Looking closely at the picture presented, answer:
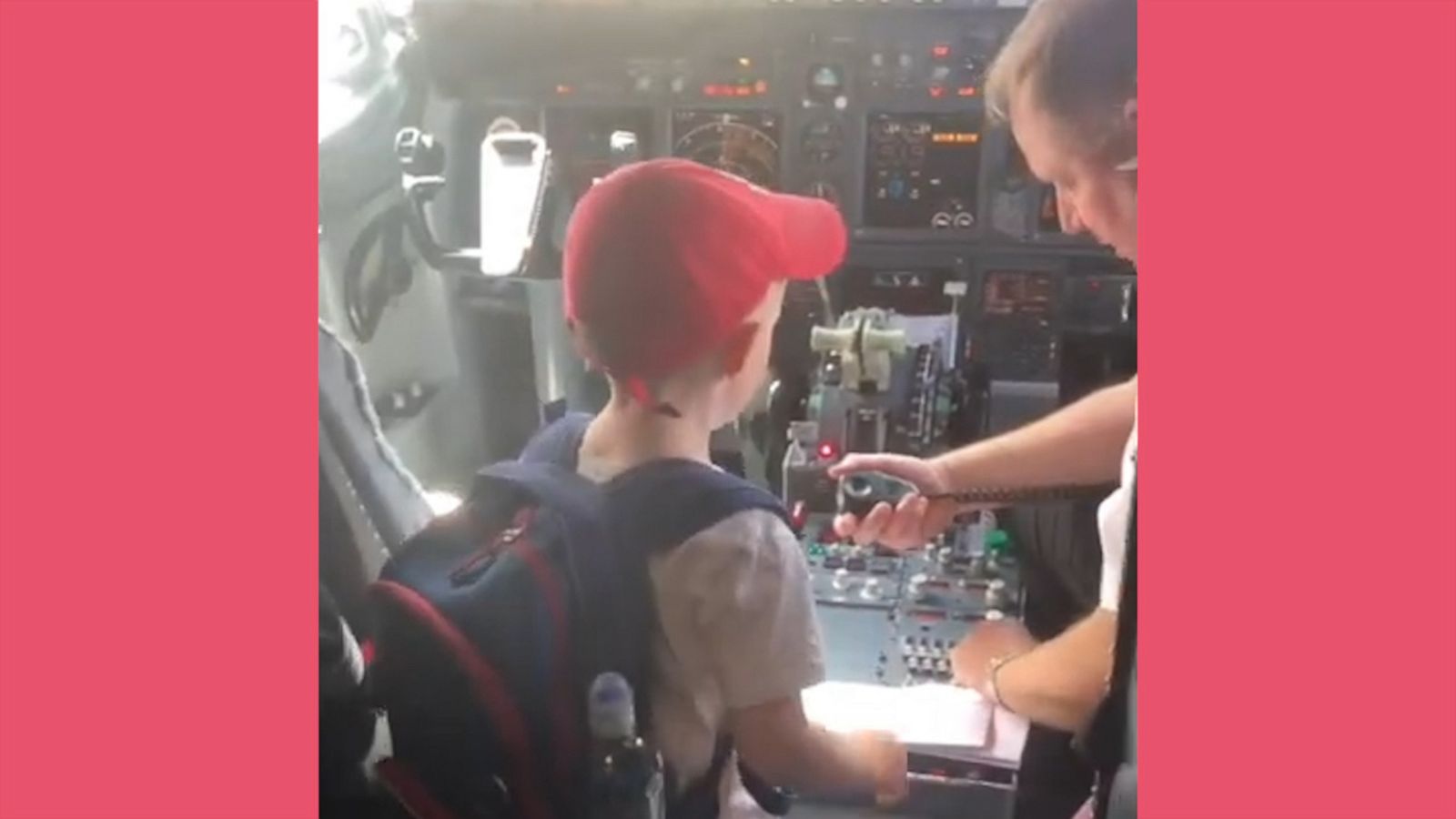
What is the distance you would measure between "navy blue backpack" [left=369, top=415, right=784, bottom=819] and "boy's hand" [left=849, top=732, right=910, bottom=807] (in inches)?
2.6

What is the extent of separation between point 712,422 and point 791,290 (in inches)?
3.8

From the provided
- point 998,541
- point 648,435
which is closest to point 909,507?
point 998,541

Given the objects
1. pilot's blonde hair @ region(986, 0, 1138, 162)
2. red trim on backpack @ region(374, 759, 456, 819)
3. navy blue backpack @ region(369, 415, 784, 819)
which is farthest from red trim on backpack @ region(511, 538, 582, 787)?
pilot's blonde hair @ region(986, 0, 1138, 162)

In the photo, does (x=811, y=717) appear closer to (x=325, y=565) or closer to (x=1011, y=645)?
(x=1011, y=645)

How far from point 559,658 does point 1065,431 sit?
0.34m

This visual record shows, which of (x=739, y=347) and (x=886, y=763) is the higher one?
(x=739, y=347)

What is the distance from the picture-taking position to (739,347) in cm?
95

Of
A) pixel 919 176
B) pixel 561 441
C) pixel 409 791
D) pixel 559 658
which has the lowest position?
pixel 409 791

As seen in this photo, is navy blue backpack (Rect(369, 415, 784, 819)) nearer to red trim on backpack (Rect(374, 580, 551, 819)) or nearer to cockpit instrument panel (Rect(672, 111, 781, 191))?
red trim on backpack (Rect(374, 580, 551, 819))

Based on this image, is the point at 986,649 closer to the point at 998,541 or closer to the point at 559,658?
the point at 998,541

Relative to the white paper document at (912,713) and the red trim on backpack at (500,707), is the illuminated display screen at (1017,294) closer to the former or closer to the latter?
the white paper document at (912,713)

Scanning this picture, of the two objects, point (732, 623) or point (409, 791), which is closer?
point (732, 623)

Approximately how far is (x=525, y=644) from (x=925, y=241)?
14.3 inches

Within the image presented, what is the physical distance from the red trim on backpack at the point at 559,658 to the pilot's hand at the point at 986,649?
243mm
